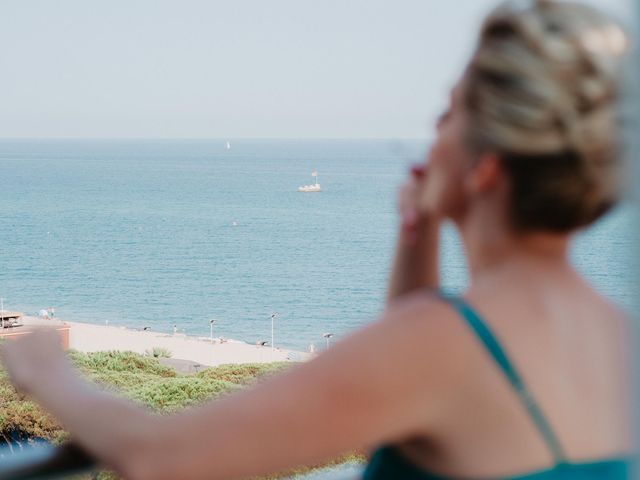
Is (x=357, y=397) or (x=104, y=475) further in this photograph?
(x=104, y=475)

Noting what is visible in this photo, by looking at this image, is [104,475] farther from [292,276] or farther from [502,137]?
[292,276]

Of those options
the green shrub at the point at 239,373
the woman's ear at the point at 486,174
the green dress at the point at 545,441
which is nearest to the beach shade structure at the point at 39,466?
the green dress at the point at 545,441

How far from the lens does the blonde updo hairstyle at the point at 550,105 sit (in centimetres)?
56

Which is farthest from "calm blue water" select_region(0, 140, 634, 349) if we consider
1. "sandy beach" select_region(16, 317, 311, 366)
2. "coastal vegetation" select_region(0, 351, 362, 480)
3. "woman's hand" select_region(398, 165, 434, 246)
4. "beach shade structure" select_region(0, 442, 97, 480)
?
"beach shade structure" select_region(0, 442, 97, 480)

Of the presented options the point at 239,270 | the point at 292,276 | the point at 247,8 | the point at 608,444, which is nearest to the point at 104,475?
the point at 608,444

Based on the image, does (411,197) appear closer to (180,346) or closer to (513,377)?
(513,377)

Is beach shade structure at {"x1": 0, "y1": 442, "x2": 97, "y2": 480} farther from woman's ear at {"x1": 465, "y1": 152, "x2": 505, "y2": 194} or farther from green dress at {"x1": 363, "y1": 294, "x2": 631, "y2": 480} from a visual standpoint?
woman's ear at {"x1": 465, "y1": 152, "x2": 505, "y2": 194}

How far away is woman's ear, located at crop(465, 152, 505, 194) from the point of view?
58 cm

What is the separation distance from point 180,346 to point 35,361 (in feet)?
75.8

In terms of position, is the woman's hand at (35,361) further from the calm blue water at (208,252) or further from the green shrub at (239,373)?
the calm blue water at (208,252)

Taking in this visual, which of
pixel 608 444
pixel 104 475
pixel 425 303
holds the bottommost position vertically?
pixel 104 475

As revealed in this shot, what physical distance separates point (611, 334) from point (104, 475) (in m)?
5.53

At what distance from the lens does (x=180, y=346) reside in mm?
23391

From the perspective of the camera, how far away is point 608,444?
23.8 inches
